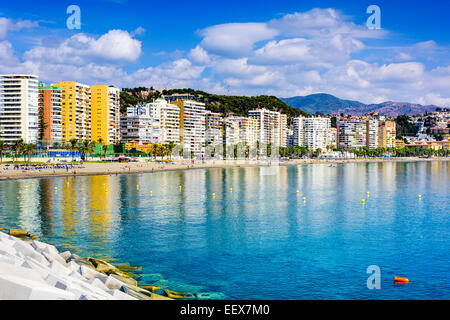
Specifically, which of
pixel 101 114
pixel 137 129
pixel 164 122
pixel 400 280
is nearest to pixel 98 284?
pixel 400 280

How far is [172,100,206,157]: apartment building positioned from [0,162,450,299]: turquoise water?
418 ft

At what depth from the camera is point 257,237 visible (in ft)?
97.1

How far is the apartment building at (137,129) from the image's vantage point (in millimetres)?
162250

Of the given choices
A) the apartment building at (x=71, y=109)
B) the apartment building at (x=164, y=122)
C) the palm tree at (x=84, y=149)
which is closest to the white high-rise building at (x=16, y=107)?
the apartment building at (x=71, y=109)

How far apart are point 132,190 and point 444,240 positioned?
40381 millimetres

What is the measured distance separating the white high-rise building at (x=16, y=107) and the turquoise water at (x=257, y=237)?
283ft

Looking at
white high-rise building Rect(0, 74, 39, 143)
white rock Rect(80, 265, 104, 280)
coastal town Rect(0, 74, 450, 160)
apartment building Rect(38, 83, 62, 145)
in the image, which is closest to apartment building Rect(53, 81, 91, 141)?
coastal town Rect(0, 74, 450, 160)

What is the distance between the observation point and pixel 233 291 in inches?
744

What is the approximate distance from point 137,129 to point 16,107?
44.2 m

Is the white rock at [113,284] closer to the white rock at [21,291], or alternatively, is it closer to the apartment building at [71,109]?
the white rock at [21,291]

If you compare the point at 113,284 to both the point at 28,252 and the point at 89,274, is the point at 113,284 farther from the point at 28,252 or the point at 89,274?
the point at 28,252

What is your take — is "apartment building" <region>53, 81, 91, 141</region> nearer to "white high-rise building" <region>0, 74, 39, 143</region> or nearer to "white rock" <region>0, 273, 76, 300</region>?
"white high-rise building" <region>0, 74, 39, 143</region>
